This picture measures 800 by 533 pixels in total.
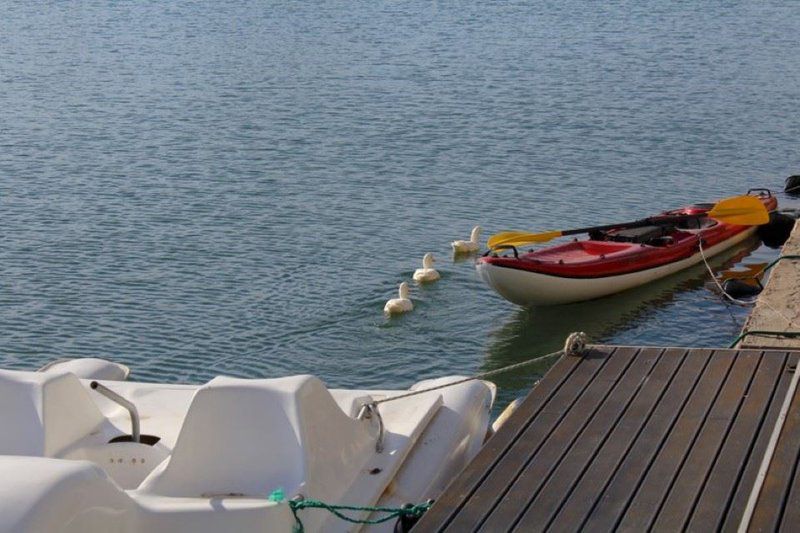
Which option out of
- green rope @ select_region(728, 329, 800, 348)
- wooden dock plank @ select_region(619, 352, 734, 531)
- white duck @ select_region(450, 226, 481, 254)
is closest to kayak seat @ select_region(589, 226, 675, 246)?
white duck @ select_region(450, 226, 481, 254)

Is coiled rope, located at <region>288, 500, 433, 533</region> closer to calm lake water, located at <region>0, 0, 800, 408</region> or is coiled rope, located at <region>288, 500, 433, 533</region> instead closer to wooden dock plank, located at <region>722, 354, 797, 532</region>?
wooden dock plank, located at <region>722, 354, 797, 532</region>

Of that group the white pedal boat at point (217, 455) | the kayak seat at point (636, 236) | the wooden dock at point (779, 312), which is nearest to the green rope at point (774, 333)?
the wooden dock at point (779, 312)

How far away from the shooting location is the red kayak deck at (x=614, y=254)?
46.2 ft

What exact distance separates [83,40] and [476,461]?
93.4 ft

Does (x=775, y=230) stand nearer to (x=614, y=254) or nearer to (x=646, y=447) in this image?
(x=614, y=254)

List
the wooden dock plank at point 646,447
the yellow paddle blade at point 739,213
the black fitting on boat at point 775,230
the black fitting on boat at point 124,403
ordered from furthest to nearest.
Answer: the black fitting on boat at point 775,230 < the yellow paddle blade at point 739,213 < the black fitting on boat at point 124,403 < the wooden dock plank at point 646,447

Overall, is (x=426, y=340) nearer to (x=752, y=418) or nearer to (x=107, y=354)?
(x=107, y=354)

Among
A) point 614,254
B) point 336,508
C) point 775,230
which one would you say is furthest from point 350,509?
point 775,230

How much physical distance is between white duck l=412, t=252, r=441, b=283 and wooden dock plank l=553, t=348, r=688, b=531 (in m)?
7.50

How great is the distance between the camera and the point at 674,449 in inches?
238

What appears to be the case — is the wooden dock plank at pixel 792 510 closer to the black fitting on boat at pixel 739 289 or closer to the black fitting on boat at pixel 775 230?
the black fitting on boat at pixel 739 289

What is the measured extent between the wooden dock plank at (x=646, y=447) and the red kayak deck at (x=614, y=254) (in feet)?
21.5

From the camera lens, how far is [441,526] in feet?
17.6

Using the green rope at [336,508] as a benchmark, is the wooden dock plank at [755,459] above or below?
above
